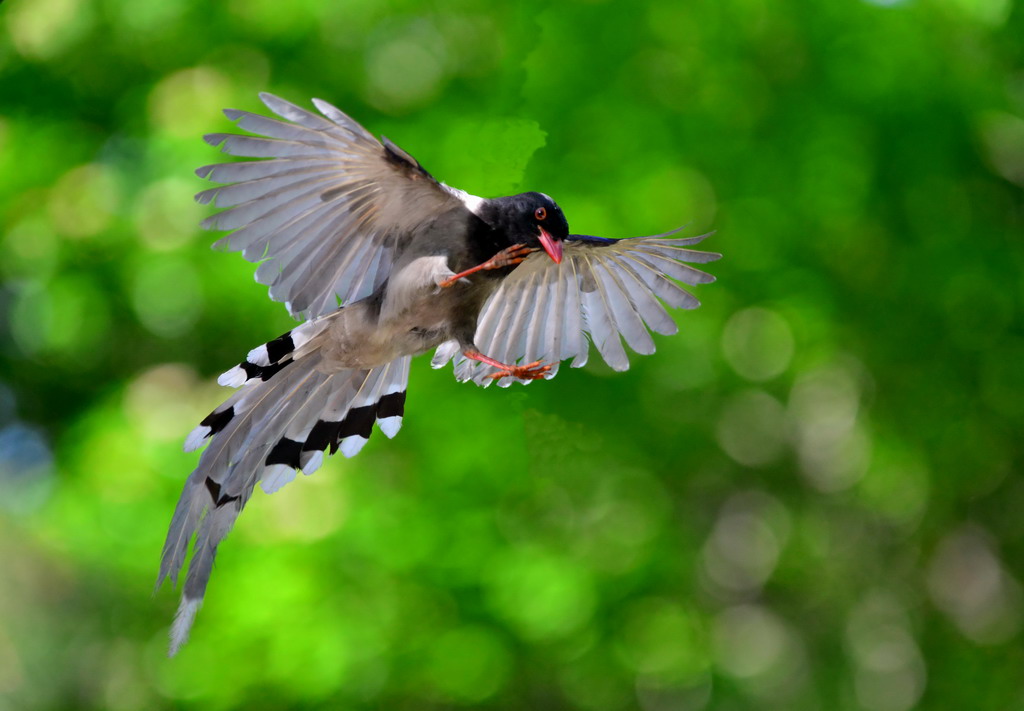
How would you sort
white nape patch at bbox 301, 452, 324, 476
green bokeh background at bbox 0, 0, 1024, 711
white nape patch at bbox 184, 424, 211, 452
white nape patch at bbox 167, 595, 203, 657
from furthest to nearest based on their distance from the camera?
green bokeh background at bbox 0, 0, 1024, 711
white nape patch at bbox 301, 452, 324, 476
white nape patch at bbox 184, 424, 211, 452
white nape patch at bbox 167, 595, 203, 657

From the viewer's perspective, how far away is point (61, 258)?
4152 mm

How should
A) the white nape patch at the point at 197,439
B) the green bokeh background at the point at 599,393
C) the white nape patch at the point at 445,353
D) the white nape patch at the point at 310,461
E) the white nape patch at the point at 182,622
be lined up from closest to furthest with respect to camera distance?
1. the white nape patch at the point at 182,622
2. the white nape patch at the point at 197,439
3. the white nape patch at the point at 310,461
4. the white nape patch at the point at 445,353
5. the green bokeh background at the point at 599,393

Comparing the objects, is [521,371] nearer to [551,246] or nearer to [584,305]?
[551,246]

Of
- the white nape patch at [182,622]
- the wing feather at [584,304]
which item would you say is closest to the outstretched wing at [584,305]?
the wing feather at [584,304]

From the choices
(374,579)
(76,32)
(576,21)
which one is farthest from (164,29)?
(374,579)

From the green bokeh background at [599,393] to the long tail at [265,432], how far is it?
1.86 meters

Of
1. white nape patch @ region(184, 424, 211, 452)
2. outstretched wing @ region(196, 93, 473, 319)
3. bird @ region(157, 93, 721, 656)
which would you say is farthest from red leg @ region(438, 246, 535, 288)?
white nape patch @ region(184, 424, 211, 452)

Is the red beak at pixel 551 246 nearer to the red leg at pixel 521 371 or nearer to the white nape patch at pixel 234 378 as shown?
the red leg at pixel 521 371

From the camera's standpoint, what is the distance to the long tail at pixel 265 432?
1328 mm

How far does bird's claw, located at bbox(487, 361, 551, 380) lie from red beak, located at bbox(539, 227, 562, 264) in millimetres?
136

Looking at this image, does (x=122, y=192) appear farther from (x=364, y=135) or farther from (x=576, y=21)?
(x=364, y=135)

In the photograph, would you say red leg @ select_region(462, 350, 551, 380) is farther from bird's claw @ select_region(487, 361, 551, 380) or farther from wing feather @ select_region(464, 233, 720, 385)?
wing feather @ select_region(464, 233, 720, 385)

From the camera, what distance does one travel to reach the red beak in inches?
54.2

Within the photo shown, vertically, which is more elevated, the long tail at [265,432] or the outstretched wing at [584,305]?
the long tail at [265,432]
